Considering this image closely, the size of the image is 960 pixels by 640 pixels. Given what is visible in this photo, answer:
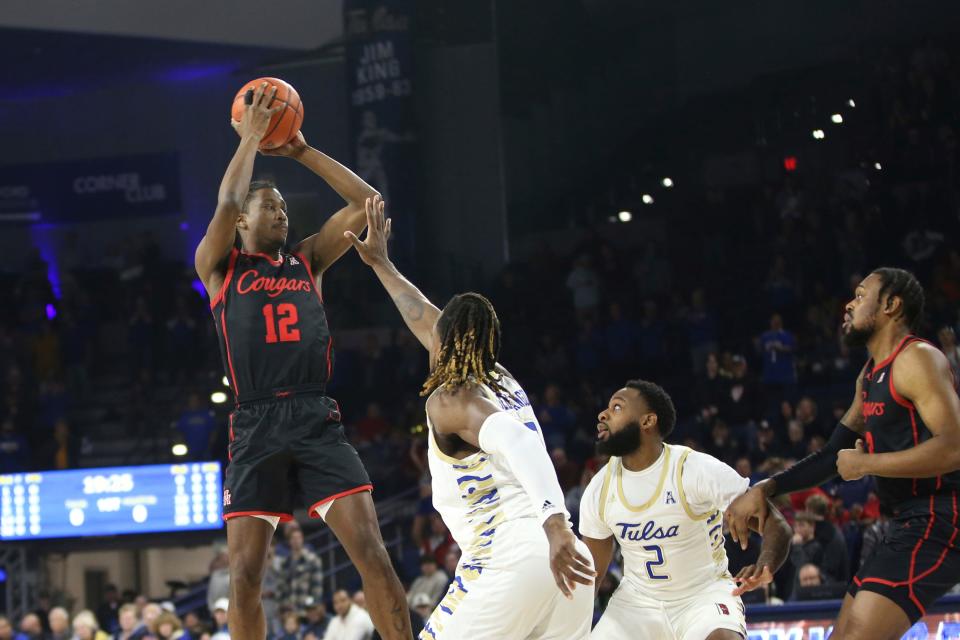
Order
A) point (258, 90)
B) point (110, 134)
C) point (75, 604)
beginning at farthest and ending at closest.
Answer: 1. point (110, 134)
2. point (75, 604)
3. point (258, 90)

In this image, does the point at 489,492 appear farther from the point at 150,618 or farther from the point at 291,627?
the point at 150,618

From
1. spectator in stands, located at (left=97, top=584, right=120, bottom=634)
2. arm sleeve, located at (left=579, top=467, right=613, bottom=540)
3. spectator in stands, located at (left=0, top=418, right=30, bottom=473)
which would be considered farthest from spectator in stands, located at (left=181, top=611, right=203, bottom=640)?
arm sleeve, located at (left=579, top=467, right=613, bottom=540)

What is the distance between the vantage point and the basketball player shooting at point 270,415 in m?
5.00

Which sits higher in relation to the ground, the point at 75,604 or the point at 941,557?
the point at 941,557

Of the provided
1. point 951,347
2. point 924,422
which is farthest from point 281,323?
point 951,347

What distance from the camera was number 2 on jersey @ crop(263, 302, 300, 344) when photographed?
515 centimetres

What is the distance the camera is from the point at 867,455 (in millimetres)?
4570

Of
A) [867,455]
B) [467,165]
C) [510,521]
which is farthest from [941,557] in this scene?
[467,165]

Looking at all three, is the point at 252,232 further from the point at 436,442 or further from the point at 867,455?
the point at 867,455

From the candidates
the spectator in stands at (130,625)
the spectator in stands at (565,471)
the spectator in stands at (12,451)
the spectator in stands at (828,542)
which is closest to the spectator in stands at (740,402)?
the spectator in stands at (565,471)

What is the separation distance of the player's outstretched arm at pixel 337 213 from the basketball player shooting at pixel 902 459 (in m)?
1.98

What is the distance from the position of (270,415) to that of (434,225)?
13159 mm

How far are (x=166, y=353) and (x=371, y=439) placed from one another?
4.04m

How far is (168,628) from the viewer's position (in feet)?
40.2
